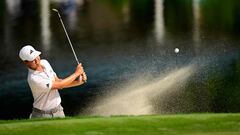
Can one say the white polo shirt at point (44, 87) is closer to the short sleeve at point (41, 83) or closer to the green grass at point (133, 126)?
the short sleeve at point (41, 83)

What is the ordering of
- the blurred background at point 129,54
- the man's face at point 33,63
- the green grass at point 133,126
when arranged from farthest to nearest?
the blurred background at point 129,54 → the man's face at point 33,63 → the green grass at point 133,126

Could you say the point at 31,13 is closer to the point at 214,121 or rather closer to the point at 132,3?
the point at 132,3

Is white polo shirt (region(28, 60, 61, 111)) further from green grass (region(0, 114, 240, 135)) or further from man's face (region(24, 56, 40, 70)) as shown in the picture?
green grass (region(0, 114, 240, 135))

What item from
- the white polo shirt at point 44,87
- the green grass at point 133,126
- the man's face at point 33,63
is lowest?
the green grass at point 133,126

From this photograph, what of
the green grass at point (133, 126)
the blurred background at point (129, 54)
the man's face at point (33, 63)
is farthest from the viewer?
the blurred background at point (129, 54)

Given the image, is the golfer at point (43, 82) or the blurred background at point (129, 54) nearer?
the golfer at point (43, 82)

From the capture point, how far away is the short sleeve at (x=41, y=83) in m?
8.30

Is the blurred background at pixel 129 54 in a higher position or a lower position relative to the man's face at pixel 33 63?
lower

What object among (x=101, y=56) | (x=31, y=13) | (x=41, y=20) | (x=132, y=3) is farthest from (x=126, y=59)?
(x=132, y=3)

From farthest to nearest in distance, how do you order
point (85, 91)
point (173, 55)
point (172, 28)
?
point (172, 28) → point (173, 55) → point (85, 91)

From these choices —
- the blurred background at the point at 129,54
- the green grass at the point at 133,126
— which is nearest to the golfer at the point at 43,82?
the green grass at the point at 133,126

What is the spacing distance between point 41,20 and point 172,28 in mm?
12339

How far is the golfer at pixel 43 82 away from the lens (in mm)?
8281

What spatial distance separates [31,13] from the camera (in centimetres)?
5381
